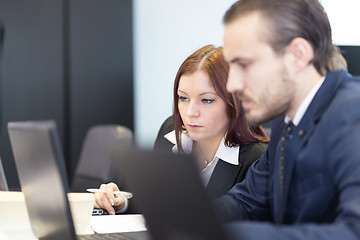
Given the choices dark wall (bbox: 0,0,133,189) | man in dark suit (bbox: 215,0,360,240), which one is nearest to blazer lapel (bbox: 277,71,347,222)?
man in dark suit (bbox: 215,0,360,240)

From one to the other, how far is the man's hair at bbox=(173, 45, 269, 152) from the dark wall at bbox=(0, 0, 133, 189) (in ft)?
8.77

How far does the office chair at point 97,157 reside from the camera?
3.07 metres

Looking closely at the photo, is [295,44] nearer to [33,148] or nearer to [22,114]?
[33,148]

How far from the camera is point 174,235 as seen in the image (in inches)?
32.7

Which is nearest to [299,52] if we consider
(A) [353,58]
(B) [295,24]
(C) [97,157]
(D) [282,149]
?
(B) [295,24]

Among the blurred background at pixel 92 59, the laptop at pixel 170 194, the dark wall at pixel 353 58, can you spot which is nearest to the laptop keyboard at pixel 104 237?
the laptop at pixel 170 194

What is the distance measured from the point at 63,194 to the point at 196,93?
1.00 meters

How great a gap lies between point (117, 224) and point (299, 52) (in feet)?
2.73

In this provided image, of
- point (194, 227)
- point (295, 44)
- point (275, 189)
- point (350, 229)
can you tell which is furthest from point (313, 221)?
point (194, 227)

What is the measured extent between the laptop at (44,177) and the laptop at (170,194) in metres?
0.19

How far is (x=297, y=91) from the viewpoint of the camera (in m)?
1.25

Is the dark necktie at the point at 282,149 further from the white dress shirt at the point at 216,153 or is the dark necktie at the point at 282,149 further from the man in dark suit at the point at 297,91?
the white dress shirt at the point at 216,153

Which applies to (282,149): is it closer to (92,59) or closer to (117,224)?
(117,224)

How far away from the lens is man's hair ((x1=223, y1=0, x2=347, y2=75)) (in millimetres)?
1207
